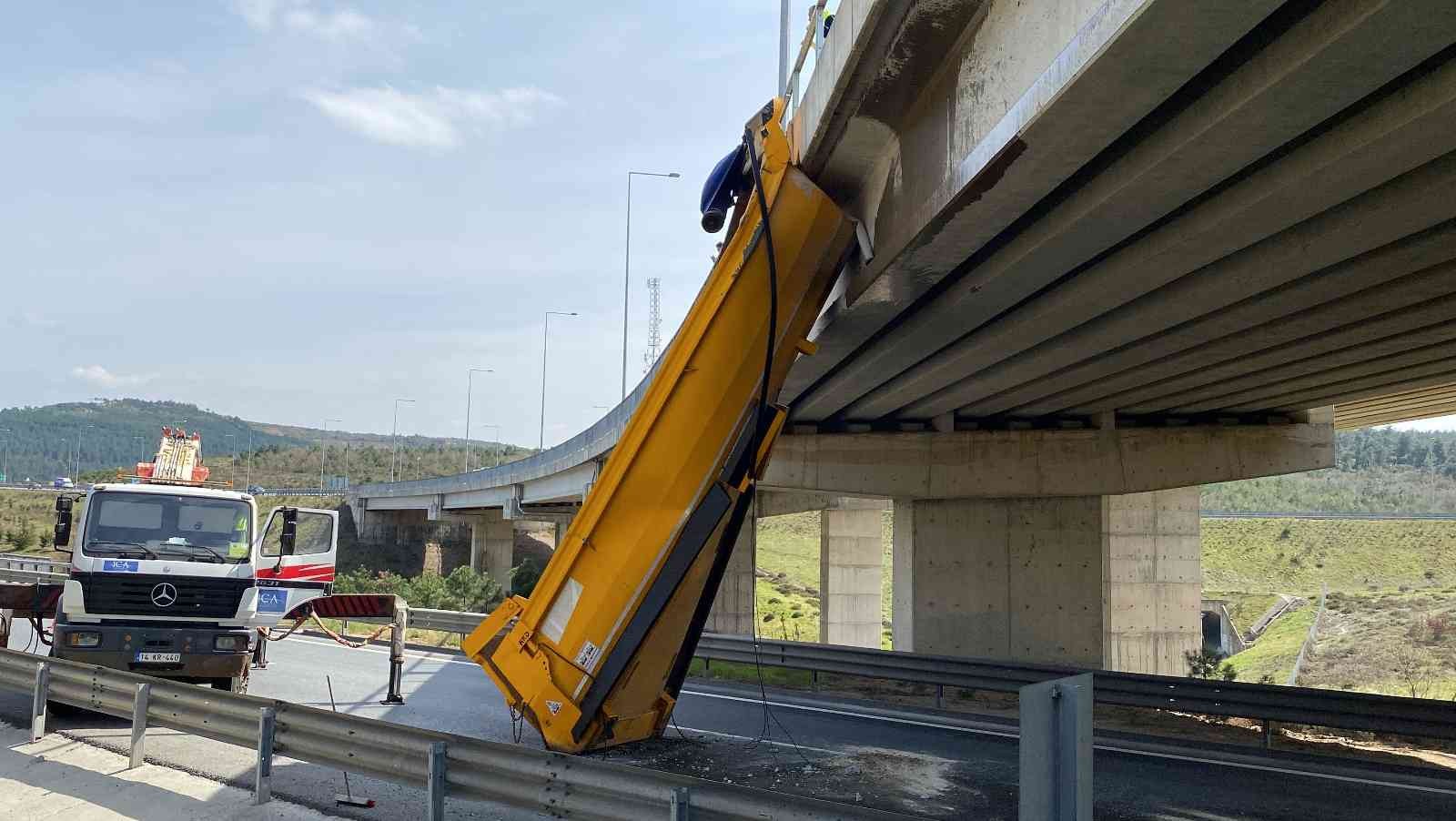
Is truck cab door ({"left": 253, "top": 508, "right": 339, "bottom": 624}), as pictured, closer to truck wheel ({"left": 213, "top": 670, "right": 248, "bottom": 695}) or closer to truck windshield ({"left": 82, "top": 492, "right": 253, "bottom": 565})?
truck windshield ({"left": 82, "top": 492, "right": 253, "bottom": 565})

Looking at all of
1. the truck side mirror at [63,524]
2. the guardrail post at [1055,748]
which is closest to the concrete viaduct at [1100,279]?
the guardrail post at [1055,748]

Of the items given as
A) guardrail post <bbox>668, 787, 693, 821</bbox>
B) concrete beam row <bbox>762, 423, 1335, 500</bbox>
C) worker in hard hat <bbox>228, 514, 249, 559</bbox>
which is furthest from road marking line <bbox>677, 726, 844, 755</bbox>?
concrete beam row <bbox>762, 423, 1335, 500</bbox>

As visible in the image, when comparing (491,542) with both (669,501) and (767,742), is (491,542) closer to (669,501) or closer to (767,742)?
(767,742)

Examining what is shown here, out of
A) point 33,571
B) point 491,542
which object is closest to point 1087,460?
point 33,571

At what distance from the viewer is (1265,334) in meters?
11.2

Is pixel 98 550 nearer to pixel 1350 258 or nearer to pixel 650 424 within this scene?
pixel 650 424

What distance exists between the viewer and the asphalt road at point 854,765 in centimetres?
816

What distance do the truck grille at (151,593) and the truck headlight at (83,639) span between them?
194 millimetres

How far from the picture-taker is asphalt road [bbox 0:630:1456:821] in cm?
816

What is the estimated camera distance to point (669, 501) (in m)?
8.05

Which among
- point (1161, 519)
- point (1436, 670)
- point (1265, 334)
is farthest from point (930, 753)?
point (1436, 670)

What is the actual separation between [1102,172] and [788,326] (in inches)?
99.8

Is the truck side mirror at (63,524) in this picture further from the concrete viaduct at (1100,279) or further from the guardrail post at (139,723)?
the concrete viaduct at (1100,279)

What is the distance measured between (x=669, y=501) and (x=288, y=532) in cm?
→ 492
